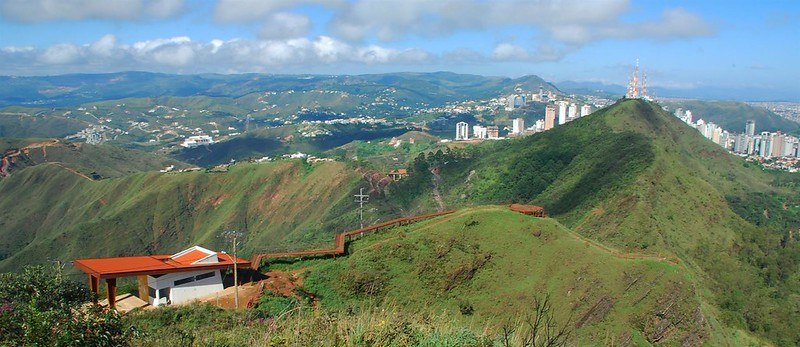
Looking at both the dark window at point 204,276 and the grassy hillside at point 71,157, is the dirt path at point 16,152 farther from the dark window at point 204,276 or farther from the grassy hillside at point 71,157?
the dark window at point 204,276

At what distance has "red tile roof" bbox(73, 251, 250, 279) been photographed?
23.2 meters

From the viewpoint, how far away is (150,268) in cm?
2422

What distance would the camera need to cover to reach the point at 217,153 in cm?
16725

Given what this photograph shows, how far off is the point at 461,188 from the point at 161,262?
46038 millimetres

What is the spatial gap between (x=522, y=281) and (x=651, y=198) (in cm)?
2293

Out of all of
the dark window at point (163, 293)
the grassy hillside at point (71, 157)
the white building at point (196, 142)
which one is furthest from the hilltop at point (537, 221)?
the white building at point (196, 142)

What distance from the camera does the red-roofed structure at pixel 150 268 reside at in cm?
2311

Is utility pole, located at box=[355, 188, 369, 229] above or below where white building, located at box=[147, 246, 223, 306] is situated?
below

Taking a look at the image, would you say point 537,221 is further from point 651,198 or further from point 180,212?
point 180,212

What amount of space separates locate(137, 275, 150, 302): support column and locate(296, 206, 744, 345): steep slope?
705 centimetres

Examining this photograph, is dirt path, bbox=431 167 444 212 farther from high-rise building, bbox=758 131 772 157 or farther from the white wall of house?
high-rise building, bbox=758 131 772 157

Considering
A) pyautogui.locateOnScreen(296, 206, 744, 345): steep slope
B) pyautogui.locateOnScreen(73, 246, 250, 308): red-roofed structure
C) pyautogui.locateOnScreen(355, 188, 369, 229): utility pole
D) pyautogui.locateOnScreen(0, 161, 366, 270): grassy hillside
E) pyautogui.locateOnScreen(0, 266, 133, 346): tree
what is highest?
pyautogui.locateOnScreen(0, 266, 133, 346): tree

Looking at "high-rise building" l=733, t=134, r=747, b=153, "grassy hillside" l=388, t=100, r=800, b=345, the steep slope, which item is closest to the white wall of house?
the steep slope

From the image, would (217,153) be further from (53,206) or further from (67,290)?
(67,290)
